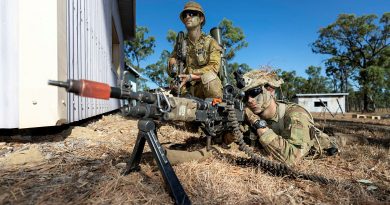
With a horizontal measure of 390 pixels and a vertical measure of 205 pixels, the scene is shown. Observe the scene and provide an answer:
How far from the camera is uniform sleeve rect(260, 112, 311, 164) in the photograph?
331 cm

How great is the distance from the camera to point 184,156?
299 cm

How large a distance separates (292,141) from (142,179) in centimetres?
184

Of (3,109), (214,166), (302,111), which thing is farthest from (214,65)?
(3,109)

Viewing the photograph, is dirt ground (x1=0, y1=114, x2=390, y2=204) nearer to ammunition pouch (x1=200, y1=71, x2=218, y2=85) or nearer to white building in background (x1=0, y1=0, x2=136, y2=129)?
white building in background (x1=0, y1=0, x2=136, y2=129)

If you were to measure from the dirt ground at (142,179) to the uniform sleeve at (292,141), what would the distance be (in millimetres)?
145

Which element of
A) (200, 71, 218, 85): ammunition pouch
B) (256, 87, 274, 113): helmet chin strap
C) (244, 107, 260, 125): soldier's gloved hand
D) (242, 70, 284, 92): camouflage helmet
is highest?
(200, 71, 218, 85): ammunition pouch

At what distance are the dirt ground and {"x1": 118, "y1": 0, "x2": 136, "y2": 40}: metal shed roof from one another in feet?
36.9

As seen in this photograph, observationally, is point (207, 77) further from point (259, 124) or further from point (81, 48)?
point (81, 48)

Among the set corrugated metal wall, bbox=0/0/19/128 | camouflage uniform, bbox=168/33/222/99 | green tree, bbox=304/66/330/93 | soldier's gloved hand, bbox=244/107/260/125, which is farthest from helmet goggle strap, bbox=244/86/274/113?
green tree, bbox=304/66/330/93

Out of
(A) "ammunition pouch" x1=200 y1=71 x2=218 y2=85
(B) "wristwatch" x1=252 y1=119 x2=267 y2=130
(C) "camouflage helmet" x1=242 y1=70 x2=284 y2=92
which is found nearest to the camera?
(B) "wristwatch" x1=252 y1=119 x2=267 y2=130

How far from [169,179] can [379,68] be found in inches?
1826

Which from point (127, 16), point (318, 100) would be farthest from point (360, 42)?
point (127, 16)

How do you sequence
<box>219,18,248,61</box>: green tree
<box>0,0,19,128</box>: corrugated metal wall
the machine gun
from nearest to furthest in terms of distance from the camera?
the machine gun → <box>0,0,19,128</box>: corrugated metal wall → <box>219,18,248,61</box>: green tree

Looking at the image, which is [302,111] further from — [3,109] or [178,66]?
[3,109]
